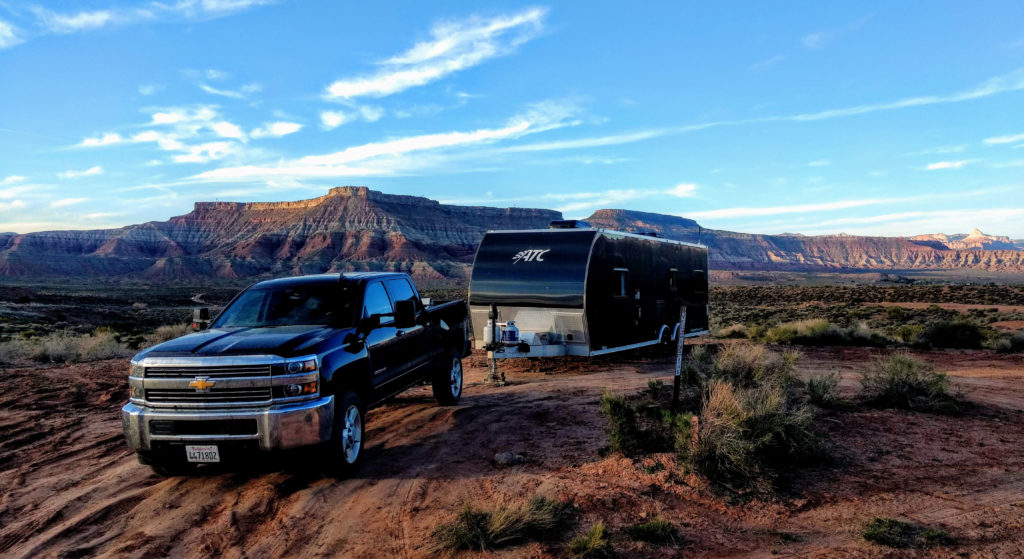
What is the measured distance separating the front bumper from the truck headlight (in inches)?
11.5

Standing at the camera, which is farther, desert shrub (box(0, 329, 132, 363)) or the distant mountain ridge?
the distant mountain ridge

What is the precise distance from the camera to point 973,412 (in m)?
9.47

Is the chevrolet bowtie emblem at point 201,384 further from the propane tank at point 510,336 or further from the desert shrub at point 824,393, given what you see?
the desert shrub at point 824,393

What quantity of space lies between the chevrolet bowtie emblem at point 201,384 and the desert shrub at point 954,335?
19.4 meters

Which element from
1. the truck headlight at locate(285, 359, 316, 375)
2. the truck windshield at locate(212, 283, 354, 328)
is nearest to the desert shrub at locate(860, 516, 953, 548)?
the truck headlight at locate(285, 359, 316, 375)

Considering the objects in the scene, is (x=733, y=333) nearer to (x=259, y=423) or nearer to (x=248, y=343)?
(x=248, y=343)

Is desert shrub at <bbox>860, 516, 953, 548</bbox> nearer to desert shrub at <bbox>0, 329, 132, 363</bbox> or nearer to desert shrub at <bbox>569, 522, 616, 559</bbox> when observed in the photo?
desert shrub at <bbox>569, 522, 616, 559</bbox>

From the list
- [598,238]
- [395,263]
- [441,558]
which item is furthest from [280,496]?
[395,263]

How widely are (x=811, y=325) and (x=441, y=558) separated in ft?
62.7

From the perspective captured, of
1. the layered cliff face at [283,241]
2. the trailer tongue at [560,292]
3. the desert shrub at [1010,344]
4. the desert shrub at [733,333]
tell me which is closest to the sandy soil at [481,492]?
the trailer tongue at [560,292]

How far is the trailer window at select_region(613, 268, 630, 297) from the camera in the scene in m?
13.7

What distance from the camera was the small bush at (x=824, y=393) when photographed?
371 inches

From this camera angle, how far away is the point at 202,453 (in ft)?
19.7

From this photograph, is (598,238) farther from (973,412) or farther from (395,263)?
(395,263)
